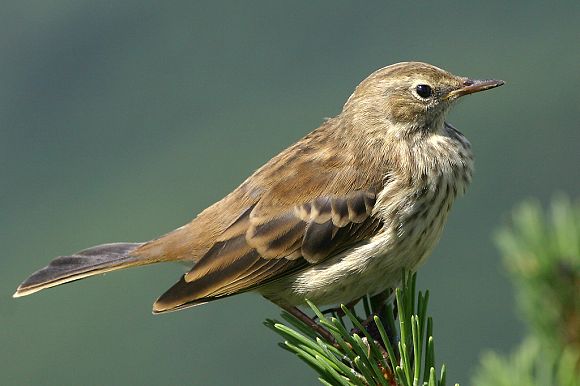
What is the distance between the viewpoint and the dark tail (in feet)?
14.9

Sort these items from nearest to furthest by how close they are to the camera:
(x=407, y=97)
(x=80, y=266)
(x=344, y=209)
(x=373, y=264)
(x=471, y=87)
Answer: (x=373, y=264), (x=344, y=209), (x=471, y=87), (x=407, y=97), (x=80, y=266)

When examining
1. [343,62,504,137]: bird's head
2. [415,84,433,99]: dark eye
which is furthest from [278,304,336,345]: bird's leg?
[415,84,433,99]: dark eye

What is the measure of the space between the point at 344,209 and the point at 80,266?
1624 mm

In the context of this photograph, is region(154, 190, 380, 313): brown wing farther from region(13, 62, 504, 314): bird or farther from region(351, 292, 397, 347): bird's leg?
region(351, 292, 397, 347): bird's leg

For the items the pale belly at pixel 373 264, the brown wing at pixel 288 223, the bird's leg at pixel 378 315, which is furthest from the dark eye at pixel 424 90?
the bird's leg at pixel 378 315

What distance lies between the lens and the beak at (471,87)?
4.16m

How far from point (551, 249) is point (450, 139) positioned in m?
1.17

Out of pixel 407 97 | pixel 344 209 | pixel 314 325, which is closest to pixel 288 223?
pixel 344 209

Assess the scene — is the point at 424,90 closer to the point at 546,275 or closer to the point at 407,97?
the point at 407,97

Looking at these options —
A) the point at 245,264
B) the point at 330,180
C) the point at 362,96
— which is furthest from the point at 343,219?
the point at 362,96

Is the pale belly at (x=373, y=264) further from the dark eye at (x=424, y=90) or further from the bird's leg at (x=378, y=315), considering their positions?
the dark eye at (x=424, y=90)

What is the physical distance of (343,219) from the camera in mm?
3936

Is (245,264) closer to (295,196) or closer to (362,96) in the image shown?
(295,196)

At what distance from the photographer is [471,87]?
13.9ft
